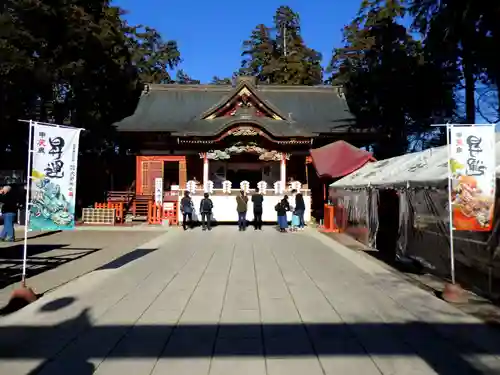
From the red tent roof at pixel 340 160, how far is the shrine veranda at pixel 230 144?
8.02ft

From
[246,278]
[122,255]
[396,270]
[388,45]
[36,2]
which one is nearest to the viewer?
[246,278]

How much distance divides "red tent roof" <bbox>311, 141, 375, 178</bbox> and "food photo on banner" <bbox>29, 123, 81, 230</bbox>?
42.0ft

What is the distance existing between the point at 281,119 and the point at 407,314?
18459mm

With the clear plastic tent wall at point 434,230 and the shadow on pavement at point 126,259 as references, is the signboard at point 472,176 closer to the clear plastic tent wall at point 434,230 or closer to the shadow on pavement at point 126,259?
the clear plastic tent wall at point 434,230

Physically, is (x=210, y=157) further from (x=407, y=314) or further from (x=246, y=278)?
(x=407, y=314)

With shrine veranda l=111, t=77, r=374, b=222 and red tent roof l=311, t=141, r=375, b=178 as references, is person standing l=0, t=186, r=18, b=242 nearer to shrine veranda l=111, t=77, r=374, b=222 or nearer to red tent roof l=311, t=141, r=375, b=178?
shrine veranda l=111, t=77, r=374, b=222

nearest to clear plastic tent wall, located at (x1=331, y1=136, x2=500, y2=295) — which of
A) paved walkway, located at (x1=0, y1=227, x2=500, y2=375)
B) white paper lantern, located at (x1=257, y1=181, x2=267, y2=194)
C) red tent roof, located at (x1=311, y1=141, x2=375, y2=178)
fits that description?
paved walkway, located at (x1=0, y1=227, x2=500, y2=375)

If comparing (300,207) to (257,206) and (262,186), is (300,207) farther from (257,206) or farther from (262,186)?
(262,186)

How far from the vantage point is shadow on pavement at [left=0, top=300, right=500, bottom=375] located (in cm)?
443

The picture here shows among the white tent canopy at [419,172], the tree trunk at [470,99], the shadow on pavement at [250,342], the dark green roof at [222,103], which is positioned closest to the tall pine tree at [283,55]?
the dark green roof at [222,103]

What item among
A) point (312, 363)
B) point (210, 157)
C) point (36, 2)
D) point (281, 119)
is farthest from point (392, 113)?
point (312, 363)

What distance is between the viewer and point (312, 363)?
427cm

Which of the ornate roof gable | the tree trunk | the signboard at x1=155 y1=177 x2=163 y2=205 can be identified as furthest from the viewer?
the ornate roof gable

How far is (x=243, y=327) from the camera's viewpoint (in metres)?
5.37
